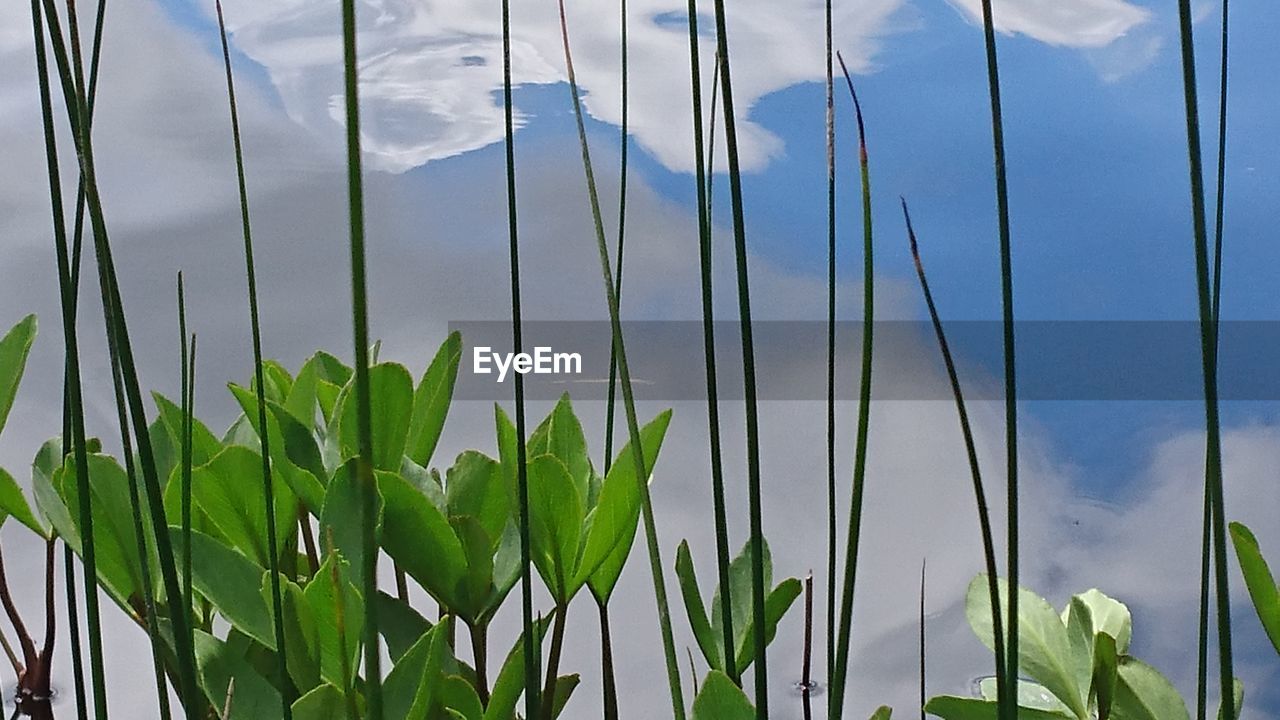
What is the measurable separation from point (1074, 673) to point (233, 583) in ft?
0.51

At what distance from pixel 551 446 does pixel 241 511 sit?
7cm

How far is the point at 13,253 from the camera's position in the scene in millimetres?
791

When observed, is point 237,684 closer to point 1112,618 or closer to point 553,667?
point 553,667

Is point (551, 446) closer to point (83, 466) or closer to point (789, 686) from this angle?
point (83, 466)

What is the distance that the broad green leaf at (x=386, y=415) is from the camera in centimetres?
19

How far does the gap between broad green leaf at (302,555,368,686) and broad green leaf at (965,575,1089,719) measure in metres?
0.12

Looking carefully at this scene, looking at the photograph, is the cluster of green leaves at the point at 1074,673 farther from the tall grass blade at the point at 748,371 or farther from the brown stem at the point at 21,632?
the brown stem at the point at 21,632

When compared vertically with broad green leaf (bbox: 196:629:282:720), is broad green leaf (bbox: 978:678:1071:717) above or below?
below

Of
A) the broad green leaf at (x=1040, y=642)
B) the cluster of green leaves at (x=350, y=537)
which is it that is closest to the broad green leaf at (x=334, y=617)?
the cluster of green leaves at (x=350, y=537)

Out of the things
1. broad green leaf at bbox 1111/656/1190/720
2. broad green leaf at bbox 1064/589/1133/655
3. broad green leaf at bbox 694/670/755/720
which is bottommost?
broad green leaf at bbox 1111/656/1190/720

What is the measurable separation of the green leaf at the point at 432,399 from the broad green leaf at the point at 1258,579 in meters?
0.15

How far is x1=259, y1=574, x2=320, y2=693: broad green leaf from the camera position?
159mm

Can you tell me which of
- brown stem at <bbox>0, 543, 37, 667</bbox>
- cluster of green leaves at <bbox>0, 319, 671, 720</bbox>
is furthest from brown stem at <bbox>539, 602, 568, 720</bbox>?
brown stem at <bbox>0, 543, 37, 667</bbox>

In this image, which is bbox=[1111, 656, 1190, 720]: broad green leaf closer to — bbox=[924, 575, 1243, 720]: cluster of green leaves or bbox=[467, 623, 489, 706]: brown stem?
bbox=[924, 575, 1243, 720]: cluster of green leaves
